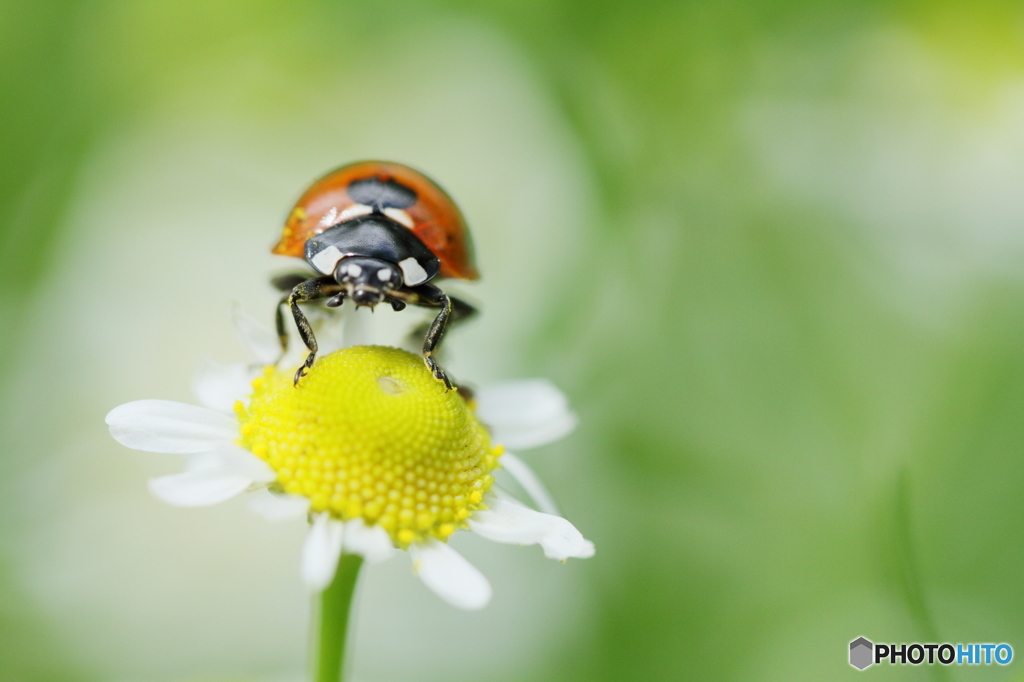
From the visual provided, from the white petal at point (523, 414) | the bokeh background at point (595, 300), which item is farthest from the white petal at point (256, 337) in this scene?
the bokeh background at point (595, 300)

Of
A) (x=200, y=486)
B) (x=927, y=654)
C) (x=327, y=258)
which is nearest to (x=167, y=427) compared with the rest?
(x=200, y=486)

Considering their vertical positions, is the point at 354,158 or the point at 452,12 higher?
the point at 452,12

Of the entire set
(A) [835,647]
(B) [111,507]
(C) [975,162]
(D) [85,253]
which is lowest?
(A) [835,647]

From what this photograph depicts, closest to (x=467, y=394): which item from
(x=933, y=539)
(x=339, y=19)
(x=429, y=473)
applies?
(x=429, y=473)

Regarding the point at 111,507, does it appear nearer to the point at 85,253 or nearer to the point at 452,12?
the point at 85,253

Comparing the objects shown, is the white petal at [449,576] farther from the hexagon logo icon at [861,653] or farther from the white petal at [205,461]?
the hexagon logo icon at [861,653]

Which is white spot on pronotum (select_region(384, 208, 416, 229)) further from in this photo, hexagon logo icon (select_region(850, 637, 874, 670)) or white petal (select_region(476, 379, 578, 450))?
hexagon logo icon (select_region(850, 637, 874, 670))

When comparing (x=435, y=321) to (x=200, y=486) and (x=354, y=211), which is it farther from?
(x=200, y=486)
